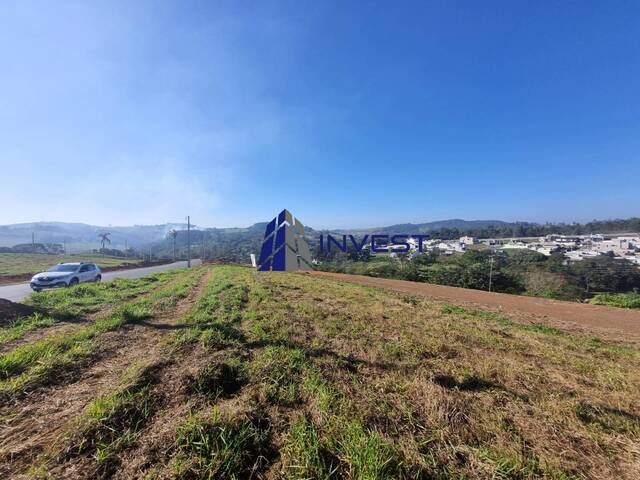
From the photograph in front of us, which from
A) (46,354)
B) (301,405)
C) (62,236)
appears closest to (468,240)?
(301,405)

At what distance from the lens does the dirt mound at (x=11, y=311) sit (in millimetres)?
5656

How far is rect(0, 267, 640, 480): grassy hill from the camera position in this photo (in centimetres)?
208

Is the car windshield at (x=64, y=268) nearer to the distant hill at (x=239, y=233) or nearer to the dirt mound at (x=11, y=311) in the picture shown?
the dirt mound at (x=11, y=311)

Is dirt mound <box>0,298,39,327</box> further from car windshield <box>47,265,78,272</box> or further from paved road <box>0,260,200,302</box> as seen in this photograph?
car windshield <box>47,265,78,272</box>

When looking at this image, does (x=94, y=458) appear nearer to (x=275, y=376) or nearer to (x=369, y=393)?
(x=275, y=376)

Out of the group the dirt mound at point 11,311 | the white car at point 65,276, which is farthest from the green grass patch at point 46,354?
the white car at point 65,276

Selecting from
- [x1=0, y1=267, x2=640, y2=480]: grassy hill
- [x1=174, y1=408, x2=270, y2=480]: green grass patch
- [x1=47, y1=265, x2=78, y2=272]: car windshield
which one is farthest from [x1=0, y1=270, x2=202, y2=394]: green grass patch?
[x1=47, y1=265, x2=78, y2=272]: car windshield

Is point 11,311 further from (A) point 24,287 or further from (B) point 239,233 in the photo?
(B) point 239,233

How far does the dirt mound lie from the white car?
613 centimetres

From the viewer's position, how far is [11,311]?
614 cm

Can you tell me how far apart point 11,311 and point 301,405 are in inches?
335

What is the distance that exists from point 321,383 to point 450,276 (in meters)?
29.7

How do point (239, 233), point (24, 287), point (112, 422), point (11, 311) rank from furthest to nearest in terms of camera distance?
1. point (239, 233)
2. point (24, 287)
3. point (11, 311)
4. point (112, 422)

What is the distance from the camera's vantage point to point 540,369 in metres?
4.31
